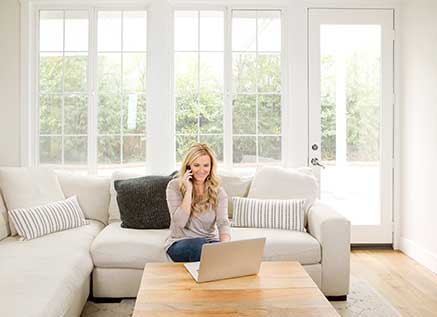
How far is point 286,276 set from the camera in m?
2.66

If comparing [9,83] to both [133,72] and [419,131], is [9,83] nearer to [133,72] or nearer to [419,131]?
[133,72]

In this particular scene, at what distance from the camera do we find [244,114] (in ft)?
16.5

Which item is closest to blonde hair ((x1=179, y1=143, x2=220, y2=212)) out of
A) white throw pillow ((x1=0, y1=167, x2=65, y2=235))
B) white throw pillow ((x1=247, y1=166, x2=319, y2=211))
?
white throw pillow ((x1=247, y1=166, x2=319, y2=211))

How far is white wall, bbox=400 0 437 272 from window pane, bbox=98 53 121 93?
9.04 ft

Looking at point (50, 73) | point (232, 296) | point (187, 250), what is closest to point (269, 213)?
point (187, 250)

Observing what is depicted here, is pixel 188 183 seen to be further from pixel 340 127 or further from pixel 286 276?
pixel 340 127

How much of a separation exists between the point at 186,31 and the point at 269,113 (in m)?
1.13

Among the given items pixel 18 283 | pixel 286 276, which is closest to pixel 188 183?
pixel 286 276

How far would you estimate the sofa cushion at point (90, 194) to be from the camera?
4.24 metres

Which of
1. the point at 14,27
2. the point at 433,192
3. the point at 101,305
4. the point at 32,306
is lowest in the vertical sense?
the point at 101,305

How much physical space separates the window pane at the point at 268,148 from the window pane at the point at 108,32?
1.65 meters

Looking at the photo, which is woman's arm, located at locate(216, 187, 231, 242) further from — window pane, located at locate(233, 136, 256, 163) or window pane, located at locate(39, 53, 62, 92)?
window pane, located at locate(39, 53, 62, 92)

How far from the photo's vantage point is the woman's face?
3227mm

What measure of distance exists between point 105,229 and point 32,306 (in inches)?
61.9
